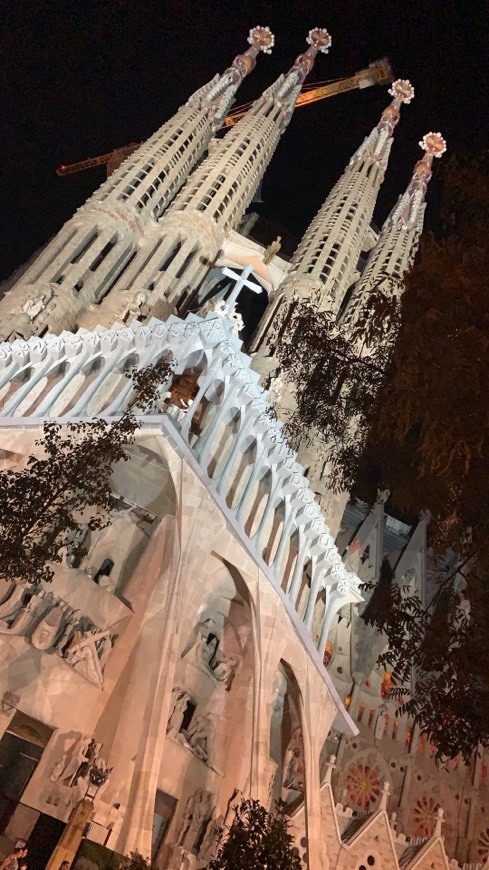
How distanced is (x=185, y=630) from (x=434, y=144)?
40.2 m

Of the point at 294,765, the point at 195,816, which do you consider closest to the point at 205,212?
the point at 294,765

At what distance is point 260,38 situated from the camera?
1587 inches

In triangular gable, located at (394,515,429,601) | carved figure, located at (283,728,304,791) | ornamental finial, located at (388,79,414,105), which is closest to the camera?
carved figure, located at (283,728,304,791)

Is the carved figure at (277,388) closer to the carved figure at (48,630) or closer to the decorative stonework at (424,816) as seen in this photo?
the carved figure at (48,630)

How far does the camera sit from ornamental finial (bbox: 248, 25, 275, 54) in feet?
132

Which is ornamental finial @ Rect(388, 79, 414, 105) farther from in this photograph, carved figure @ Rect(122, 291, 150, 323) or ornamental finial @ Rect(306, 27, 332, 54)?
carved figure @ Rect(122, 291, 150, 323)

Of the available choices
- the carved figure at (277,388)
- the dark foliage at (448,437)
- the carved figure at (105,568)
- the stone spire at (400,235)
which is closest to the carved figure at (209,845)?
the carved figure at (105,568)

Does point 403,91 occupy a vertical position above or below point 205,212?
above

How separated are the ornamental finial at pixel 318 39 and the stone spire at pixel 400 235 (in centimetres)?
972

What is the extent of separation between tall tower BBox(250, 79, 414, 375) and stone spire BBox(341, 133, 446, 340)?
35.8 inches

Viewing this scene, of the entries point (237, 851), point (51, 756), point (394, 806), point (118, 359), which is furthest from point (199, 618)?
point (394, 806)

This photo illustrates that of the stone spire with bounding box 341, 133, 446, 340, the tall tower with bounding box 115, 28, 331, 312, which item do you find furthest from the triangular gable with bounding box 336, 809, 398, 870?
the stone spire with bounding box 341, 133, 446, 340

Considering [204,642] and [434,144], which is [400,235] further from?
[204,642]

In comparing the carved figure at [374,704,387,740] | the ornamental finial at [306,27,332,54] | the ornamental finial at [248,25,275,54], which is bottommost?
the carved figure at [374,704,387,740]
